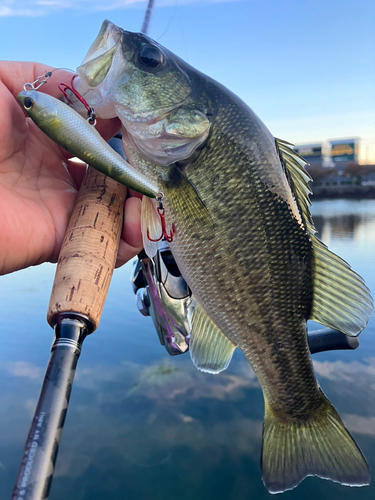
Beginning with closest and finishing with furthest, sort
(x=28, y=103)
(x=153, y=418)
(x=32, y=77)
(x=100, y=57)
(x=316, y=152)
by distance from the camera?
(x=28, y=103) → (x=100, y=57) → (x=32, y=77) → (x=153, y=418) → (x=316, y=152)

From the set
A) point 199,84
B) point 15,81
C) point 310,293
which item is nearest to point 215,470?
point 310,293

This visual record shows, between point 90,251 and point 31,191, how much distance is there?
1.38 ft

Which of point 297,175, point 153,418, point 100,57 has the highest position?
point 100,57

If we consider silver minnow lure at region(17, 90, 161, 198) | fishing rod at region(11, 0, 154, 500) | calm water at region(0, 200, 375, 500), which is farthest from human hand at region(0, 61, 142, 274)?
calm water at region(0, 200, 375, 500)

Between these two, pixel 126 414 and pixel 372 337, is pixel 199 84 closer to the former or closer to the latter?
pixel 126 414

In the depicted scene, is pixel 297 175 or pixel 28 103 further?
pixel 297 175

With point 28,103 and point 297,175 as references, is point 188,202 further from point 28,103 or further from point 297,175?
point 28,103

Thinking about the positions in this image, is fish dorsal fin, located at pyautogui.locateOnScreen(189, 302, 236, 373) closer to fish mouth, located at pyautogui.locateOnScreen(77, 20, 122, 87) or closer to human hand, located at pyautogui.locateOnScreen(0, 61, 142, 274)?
human hand, located at pyautogui.locateOnScreen(0, 61, 142, 274)

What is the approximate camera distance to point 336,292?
3.46 ft

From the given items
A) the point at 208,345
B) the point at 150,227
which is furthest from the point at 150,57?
the point at 208,345

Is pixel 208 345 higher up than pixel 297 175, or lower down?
lower down

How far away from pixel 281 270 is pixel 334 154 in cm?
6068

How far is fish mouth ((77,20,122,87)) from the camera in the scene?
0.95 meters

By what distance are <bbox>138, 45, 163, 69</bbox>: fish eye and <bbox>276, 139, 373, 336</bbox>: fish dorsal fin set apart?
0.46 metres
